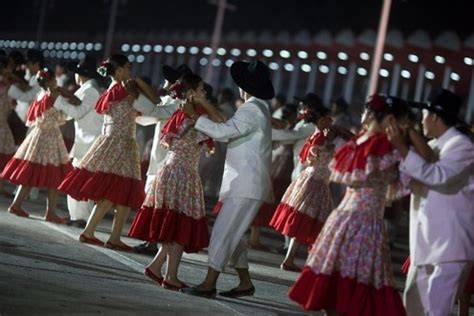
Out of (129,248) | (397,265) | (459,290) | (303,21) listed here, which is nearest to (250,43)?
(303,21)

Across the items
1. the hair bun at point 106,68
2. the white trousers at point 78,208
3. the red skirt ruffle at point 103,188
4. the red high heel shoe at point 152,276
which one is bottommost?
the red high heel shoe at point 152,276

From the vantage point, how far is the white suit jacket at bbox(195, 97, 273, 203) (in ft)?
33.6

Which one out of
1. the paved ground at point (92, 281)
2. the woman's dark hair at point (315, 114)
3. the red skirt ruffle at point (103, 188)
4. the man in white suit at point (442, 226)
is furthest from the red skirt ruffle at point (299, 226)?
the man in white suit at point (442, 226)

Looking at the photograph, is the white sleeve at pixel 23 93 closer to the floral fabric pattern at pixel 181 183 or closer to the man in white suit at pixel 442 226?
the floral fabric pattern at pixel 181 183

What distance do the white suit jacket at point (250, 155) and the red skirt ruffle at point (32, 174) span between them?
4.81m

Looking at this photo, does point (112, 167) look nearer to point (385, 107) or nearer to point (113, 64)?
point (113, 64)

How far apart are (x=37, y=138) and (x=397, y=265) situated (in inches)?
201

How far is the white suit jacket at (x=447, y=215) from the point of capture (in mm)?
8336

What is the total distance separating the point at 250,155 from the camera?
10328 millimetres

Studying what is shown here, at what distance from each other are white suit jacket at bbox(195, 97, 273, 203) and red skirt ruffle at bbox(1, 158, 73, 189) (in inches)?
189

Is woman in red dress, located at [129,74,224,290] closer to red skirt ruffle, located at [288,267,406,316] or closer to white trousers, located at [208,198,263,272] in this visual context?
white trousers, located at [208,198,263,272]

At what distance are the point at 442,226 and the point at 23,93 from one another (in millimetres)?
8805

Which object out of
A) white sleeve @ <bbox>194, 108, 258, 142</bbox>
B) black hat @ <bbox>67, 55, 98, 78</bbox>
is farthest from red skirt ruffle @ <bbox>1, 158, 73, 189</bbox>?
white sleeve @ <bbox>194, 108, 258, 142</bbox>

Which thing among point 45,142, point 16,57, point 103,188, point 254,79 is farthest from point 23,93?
point 254,79
